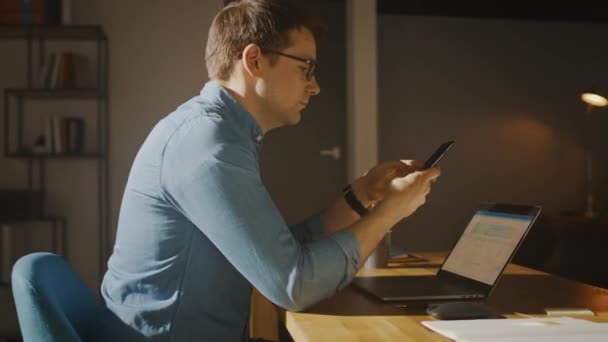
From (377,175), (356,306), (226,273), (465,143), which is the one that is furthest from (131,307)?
(465,143)

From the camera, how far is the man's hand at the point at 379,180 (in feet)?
5.34

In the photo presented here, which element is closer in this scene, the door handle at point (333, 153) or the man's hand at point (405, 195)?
the man's hand at point (405, 195)

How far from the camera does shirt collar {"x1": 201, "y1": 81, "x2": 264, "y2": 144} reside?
1278 millimetres

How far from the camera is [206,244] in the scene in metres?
1.16

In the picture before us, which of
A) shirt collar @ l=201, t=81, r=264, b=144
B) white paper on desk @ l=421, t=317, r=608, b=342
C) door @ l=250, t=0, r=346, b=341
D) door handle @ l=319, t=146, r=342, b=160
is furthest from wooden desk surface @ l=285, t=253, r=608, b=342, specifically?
door @ l=250, t=0, r=346, b=341

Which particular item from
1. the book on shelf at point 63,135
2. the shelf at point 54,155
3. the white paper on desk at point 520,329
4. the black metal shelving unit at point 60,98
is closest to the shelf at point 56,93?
the black metal shelving unit at point 60,98

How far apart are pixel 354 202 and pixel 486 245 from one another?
333mm

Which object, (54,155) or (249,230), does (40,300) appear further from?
(54,155)

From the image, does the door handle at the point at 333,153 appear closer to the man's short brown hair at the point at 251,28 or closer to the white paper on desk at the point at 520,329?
the man's short brown hair at the point at 251,28

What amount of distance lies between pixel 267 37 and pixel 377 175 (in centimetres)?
51

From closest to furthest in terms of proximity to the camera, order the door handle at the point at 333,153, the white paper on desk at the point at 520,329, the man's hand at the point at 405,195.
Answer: the white paper on desk at the point at 520,329 → the man's hand at the point at 405,195 → the door handle at the point at 333,153

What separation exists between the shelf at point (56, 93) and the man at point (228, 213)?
2889mm

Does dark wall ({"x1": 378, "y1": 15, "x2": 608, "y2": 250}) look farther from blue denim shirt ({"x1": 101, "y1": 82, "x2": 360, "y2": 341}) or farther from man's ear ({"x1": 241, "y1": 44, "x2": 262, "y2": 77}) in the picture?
blue denim shirt ({"x1": 101, "y1": 82, "x2": 360, "y2": 341})

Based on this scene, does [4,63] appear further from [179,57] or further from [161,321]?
[161,321]
